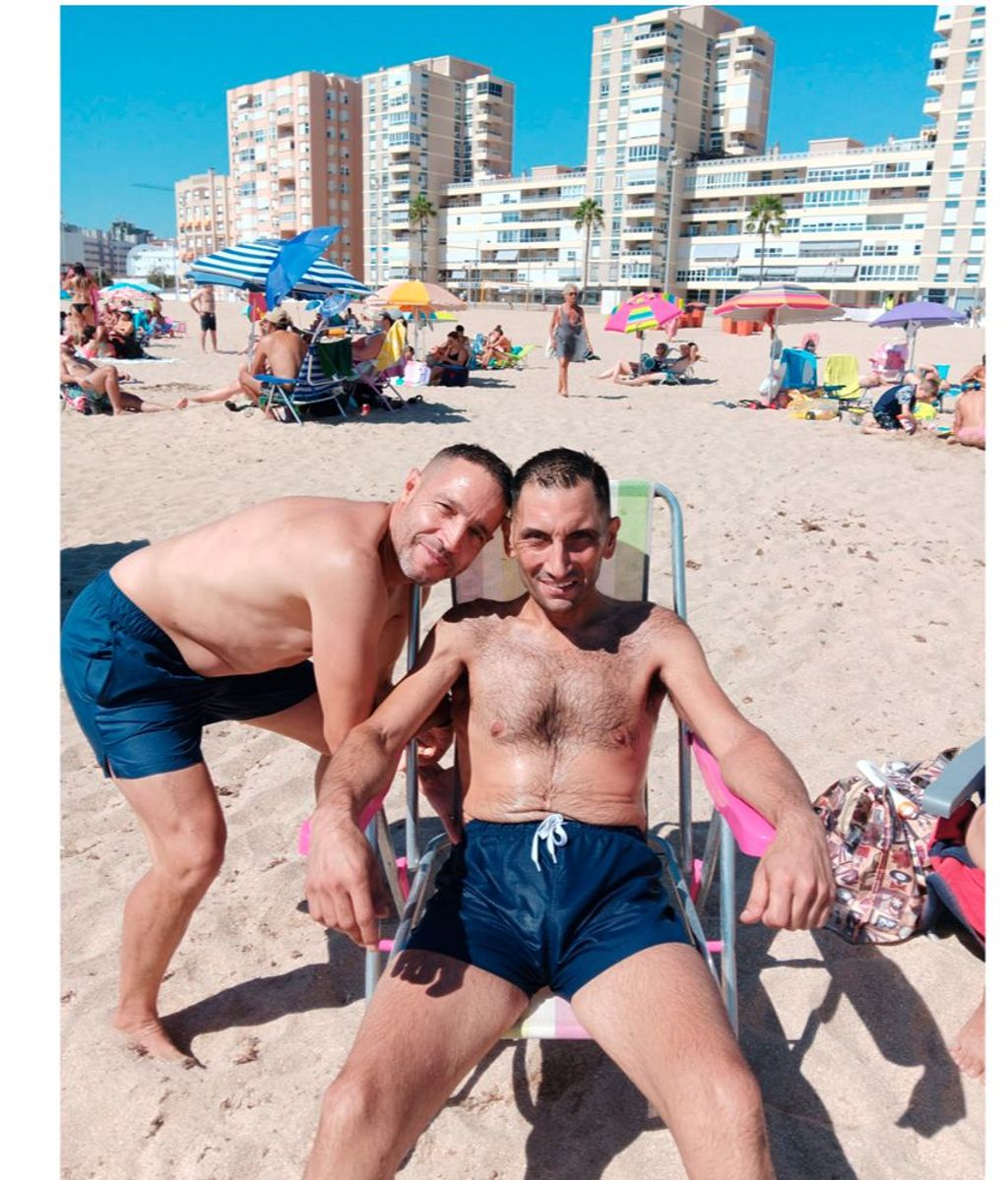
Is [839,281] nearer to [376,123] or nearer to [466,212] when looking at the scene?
[466,212]

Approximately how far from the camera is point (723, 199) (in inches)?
2697

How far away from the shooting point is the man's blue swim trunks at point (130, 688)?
209cm

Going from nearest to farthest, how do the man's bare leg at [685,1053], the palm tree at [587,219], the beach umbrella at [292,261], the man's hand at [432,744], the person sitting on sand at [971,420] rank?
the man's bare leg at [685,1053] < the man's hand at [432,744] < the person sitting on sand at [971,420] < the beach umbrella at [292,261] < the palm tree at [587,219]

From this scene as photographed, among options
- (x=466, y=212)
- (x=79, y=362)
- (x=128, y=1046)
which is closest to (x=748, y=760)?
(x=128, y=1046)

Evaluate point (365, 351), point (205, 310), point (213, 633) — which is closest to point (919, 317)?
point (365, 351)

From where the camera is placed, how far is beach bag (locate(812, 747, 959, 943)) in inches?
102

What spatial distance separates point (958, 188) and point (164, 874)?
2691 inches

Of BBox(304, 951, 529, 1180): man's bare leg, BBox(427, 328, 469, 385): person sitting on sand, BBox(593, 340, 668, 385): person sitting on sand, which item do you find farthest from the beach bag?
BBox(593, 340, 668, 385): person sitting on sand

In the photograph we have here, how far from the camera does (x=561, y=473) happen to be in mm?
2094

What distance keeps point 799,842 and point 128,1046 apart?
1.71m

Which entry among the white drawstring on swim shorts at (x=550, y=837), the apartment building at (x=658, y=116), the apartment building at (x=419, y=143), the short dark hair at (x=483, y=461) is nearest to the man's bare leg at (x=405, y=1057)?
the white drawstring on swim shorts at (x=550, y=837)

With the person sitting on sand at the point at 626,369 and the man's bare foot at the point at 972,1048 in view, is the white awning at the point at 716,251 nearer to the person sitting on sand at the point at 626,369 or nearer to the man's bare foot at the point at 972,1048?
the person sitting on sand at the point at 626,369

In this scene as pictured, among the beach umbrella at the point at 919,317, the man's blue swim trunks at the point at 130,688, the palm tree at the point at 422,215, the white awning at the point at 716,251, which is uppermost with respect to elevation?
the palm tree at the point at 422,215

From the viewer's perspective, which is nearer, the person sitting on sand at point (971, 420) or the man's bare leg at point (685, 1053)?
the man's bare leg at point (685, 1053)
